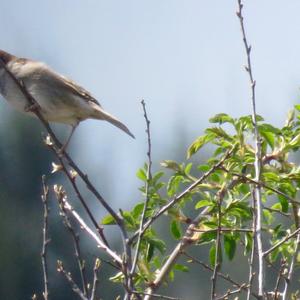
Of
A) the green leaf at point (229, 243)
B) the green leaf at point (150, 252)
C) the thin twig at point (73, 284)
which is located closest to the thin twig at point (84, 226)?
the thin twig at point (73, 284)

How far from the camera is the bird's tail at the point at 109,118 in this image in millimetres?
5324

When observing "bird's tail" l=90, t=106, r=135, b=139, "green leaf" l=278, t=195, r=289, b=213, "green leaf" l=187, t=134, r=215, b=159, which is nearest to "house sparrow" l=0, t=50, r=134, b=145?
"bird's tail" l=90, t=106, r=135, b=139

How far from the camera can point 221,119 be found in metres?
3.75

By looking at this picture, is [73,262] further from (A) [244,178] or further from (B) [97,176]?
(A) [244,178]

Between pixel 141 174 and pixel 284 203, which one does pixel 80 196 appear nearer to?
pixel 141 174

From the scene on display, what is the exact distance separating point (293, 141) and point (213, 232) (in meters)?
0.44

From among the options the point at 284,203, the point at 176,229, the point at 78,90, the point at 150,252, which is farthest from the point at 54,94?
the point at 284,203

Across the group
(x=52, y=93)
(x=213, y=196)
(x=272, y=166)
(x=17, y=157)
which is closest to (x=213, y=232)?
(x=213, y=196)

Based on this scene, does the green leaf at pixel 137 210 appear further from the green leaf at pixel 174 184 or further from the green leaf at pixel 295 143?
the green leaf at pixel 295 143

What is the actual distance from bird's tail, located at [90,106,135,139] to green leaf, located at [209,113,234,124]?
1432 mm

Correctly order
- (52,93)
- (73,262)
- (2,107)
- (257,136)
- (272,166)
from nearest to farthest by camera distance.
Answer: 1. (257,136)
2. (272,166)
3. (52,93)
4. (73,262)
5. (2,107)

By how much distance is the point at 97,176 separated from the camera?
19438mm

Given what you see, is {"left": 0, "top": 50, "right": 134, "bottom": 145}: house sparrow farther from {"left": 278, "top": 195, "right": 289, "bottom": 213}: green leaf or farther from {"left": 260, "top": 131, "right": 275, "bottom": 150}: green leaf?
{"left": 278, "top": 195, "right": 289, "bottom": 213}: green leaf

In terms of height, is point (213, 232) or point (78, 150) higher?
point (213, 232)
